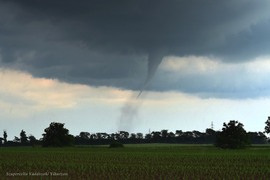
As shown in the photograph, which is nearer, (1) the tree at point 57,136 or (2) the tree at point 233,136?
(2) the tree at point 233,136

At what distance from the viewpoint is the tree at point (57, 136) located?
159500 millimetres

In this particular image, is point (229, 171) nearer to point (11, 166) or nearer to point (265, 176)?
point (265, 176)

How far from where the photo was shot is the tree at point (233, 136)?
12875 cm

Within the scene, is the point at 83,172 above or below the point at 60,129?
below

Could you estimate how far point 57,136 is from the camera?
160 m

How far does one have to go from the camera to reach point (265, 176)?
39.6 metres

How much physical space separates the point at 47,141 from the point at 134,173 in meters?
122

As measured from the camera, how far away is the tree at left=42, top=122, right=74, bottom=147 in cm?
15950

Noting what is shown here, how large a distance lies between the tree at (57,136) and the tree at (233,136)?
5612 cm

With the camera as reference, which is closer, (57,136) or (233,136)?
(233,136)

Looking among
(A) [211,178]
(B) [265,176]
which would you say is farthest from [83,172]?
(B) [265,176]

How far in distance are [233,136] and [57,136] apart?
210 ft

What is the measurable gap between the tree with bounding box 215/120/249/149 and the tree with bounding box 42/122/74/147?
56.1 meters

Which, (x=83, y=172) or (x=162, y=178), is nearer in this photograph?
(x=162, y=178)
